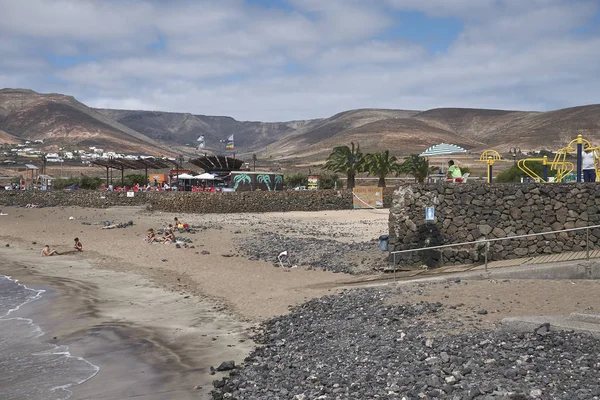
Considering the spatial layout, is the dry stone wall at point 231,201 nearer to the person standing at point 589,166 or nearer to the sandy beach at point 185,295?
the sandy beach at point 185,295

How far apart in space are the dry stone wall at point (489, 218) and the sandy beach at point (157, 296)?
2.70 m

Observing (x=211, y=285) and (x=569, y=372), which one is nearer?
(x=569, y=372)

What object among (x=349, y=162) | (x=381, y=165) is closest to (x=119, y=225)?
(x=381, y=165)

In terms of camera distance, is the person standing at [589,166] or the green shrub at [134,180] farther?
the green shrub at [134,180]

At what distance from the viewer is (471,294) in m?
11.8

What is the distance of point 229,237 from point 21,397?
Answer: 1941 centimetres

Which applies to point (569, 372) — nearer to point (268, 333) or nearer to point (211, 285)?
point (268, 333)

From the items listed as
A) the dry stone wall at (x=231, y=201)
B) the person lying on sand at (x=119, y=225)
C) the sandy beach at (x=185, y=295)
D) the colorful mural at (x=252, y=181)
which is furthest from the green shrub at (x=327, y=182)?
the person lying on sand at (x=119, y=225)

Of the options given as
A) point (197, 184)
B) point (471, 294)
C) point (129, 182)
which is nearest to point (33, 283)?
point (471, 294)

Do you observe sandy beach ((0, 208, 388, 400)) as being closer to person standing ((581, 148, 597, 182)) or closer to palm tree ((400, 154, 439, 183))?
person standing ((581, 148, 597, 182))

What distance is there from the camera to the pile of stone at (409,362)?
730 cm

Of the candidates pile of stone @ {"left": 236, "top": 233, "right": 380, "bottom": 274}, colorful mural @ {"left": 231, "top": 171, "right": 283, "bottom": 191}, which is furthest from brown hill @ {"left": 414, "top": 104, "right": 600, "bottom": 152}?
pile of stone @ {"left": 236, "top": 233, "right": 380, "bottom": 274}

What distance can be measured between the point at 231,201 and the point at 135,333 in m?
31.6

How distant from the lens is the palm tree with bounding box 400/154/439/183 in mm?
50500
